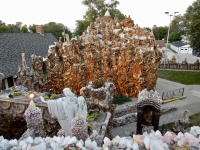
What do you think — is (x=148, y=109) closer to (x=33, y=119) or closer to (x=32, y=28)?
(x=33, y=119)

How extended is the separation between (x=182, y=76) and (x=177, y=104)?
392 inches

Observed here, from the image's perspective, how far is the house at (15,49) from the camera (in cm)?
1898

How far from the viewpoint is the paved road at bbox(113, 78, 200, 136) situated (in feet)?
41.6

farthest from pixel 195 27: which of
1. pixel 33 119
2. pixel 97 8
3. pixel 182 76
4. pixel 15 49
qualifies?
pixel 97 8

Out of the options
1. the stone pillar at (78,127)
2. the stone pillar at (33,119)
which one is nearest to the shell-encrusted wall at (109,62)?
the stone pillar at (33,119)

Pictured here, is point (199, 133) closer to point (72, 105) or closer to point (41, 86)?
point (72, 105)

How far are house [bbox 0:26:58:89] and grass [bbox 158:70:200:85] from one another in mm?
17738

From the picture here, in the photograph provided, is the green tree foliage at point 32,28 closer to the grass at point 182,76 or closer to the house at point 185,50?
the grass at point 182,76

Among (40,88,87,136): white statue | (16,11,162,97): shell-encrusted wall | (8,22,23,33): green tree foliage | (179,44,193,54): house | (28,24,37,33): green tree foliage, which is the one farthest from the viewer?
(8,22,23,33): green tree foliage

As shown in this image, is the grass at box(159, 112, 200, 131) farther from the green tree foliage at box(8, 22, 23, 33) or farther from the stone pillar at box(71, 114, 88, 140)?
the green tree foliage at box(8, 22, 23, 33)

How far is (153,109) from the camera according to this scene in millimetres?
9773

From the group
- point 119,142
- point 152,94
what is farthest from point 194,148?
point 152,94

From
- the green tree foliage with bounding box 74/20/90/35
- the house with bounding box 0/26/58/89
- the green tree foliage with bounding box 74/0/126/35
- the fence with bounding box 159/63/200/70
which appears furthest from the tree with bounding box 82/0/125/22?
the fence with bounding box 159/63/200/70

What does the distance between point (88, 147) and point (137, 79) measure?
14.3m
